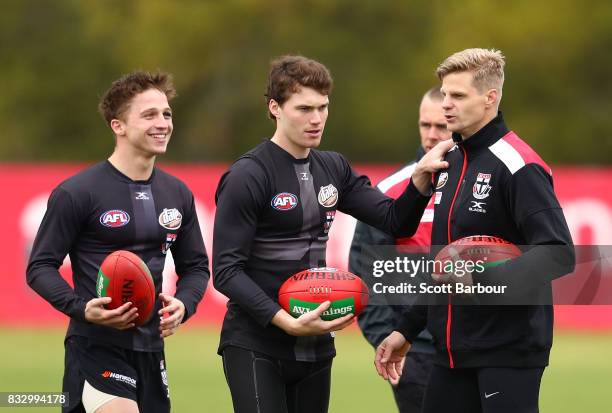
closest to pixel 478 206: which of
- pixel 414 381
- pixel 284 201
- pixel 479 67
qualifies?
pixel 479 67

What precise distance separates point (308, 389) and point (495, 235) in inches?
49.5

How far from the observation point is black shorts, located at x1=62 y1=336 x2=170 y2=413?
20.4 feet

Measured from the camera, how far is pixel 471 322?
5.81 m

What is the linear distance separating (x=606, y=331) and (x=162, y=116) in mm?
10603

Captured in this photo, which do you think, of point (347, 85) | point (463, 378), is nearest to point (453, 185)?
point (463, 378)

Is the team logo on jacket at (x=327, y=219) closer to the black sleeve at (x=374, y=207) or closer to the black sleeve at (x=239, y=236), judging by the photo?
the black sleeve at (x=374, y=207)

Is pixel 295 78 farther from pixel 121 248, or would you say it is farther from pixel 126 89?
pixel 121 248

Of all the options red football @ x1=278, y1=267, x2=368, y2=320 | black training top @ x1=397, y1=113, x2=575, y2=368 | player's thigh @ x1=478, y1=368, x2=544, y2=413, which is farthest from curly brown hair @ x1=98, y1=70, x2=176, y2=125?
player's thigh @ x1=478, y1=368, x2=544, y2=413

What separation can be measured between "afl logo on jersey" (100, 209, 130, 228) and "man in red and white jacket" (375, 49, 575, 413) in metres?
1.64

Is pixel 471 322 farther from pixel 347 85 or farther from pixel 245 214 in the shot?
pixel 347 85

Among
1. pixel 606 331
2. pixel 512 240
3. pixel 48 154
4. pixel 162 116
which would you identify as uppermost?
pixel 48 154

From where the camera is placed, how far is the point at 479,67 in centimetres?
589

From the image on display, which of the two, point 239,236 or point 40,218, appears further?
point 40,218

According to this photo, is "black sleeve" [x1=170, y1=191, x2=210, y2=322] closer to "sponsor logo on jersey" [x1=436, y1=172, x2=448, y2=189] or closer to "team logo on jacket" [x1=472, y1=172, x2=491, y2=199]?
"sponsor logo on jersey" [x1=436, y1=172, x2=448, y2=189]
